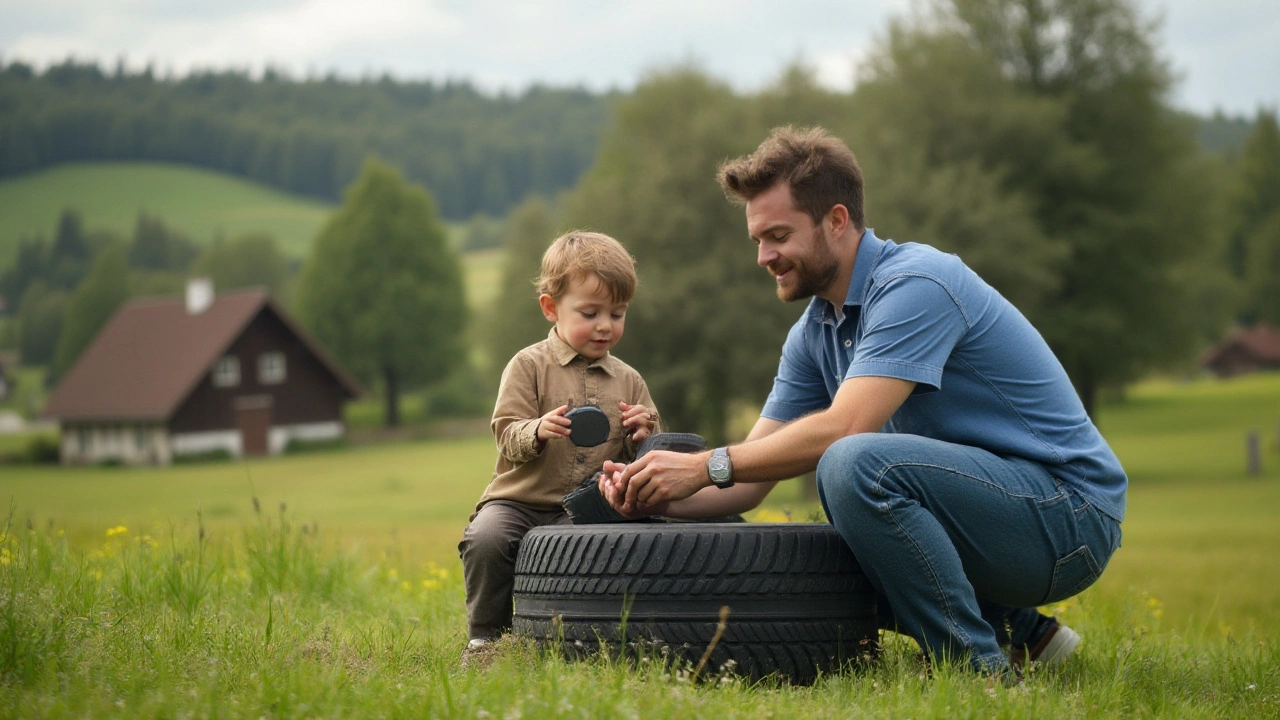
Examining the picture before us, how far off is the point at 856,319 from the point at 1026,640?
1.60 metres

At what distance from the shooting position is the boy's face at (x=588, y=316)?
480 centimetres

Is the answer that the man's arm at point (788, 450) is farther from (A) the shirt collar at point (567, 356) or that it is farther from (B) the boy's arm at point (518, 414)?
(A) the shirt collar at point (567, 356)

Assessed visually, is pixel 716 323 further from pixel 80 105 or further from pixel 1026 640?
pixel 80 105

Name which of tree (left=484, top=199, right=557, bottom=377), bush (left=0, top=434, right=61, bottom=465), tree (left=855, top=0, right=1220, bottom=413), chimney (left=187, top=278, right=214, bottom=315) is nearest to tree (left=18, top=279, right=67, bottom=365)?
chimney (left=187, top=278, right=214, bottom=315)

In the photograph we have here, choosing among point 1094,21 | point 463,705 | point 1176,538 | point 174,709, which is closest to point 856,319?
point 463,705

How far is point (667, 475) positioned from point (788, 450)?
1.50ft

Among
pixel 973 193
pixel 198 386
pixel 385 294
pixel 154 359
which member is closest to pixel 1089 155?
pixel 973 193

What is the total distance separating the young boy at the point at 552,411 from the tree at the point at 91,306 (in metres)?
79.2

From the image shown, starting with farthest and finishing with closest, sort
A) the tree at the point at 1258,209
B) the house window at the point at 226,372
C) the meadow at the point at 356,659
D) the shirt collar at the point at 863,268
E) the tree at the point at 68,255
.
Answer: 1. the tree at the point at 1258,209
2. the tree at the point at 68,255
3. the house window at the point at 226,372
4. the shirt collar at the point at 863,268
5. the meadow at the point at 356,659

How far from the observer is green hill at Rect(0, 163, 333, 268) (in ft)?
295

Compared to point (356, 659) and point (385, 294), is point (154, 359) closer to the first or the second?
point (385, 294)

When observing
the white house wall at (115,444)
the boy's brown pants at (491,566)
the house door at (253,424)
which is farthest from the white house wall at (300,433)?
the boy's brown pants at (491,566)

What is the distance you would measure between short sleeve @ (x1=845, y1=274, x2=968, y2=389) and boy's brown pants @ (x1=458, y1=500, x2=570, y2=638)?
4.95 feet

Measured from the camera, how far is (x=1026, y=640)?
16.0 ft
